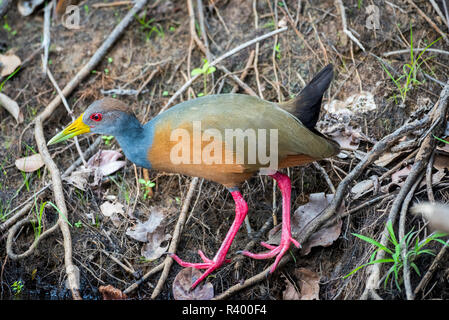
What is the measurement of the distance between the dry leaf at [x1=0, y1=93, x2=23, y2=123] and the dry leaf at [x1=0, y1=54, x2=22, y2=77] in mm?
330

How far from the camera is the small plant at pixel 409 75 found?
14.7 ft

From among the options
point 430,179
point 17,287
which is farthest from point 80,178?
point 430,179

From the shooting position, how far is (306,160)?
3.89m

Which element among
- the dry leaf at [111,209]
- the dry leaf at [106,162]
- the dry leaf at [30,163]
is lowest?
the dry leaf at [111,209]

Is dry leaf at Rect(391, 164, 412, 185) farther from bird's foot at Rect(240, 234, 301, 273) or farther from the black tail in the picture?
bird's foot at Rect(240, 234, 301, 273)

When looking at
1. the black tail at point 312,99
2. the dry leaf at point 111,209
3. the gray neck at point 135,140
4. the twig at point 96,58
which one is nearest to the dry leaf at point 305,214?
the black tail at point 312,99

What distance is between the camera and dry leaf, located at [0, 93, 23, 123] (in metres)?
5.09

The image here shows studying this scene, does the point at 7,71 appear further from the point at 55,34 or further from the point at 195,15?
the point at 195,15

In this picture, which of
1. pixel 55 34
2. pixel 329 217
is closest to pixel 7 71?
pixel 55 34

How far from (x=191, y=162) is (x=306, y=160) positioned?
36.0 inches

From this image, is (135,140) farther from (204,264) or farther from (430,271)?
(430,271)

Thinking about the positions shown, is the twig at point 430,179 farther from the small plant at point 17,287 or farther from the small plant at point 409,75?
the small plant at point 17,287

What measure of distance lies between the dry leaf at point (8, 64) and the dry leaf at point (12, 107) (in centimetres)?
33

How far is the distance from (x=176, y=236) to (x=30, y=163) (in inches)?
66.8
